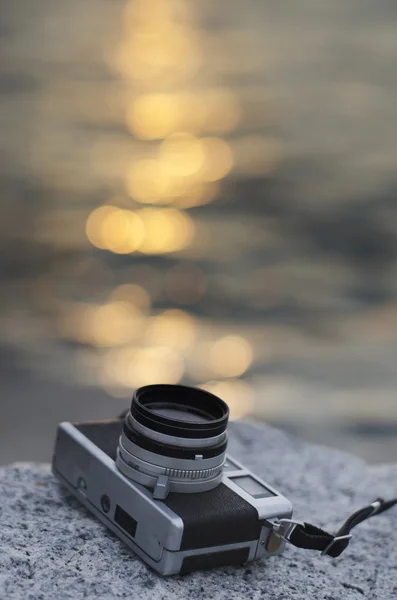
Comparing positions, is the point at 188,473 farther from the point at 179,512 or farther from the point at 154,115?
the point at 154,115

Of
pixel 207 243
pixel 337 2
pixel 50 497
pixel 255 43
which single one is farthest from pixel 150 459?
pixel 337 2

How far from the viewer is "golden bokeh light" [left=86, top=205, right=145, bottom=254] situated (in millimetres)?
10812

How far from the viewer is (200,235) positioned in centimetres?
1120

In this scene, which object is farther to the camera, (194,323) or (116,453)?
(194,323)

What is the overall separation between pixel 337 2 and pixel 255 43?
12.2 feet

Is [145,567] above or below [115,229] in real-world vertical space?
below

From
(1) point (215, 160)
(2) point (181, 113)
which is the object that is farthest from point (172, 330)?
(2) point (181, 113)

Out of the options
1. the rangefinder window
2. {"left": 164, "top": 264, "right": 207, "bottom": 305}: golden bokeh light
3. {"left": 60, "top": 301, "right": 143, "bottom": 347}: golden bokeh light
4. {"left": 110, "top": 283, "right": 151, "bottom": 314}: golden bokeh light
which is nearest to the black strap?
the rangefinder window

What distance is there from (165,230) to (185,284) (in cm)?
112

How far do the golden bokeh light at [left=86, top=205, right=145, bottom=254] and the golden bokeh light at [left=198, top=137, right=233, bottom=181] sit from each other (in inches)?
60.1

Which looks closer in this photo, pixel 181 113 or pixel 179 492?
pixel 179 492

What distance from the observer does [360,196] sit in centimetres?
1261

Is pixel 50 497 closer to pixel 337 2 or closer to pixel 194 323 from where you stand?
pixel 194 323

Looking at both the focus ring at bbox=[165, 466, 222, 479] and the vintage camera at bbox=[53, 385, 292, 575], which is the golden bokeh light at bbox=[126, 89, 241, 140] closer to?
the vintage camera at bbox=[53, 385, 292, 575]
